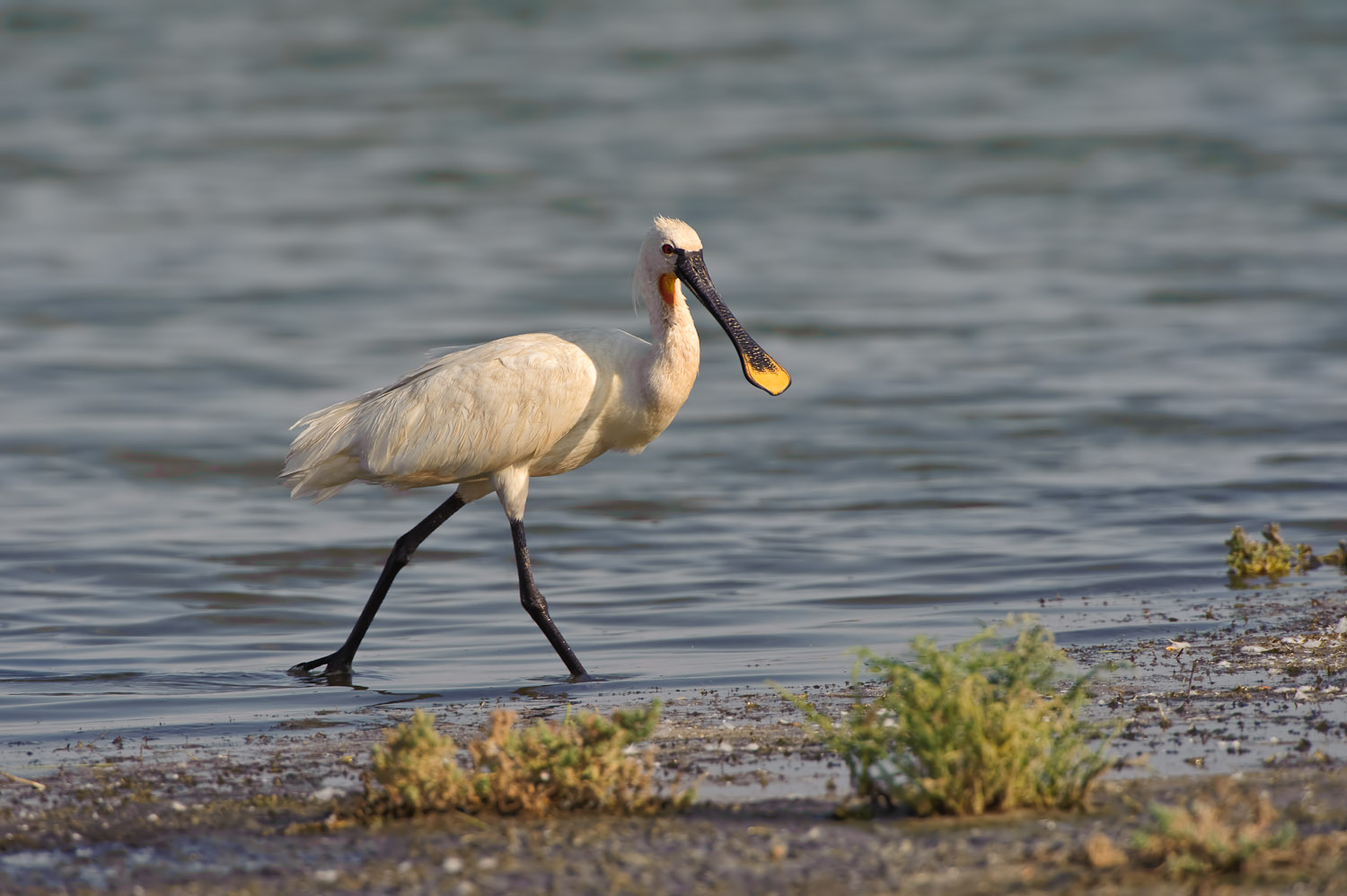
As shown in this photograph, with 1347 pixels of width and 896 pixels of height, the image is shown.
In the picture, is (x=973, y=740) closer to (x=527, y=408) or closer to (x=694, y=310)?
(x=527, y=408)

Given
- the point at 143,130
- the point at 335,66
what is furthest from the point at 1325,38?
the point at 143,130

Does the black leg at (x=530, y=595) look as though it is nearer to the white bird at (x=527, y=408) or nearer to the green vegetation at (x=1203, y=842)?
the white bird at (x=527, y=408)

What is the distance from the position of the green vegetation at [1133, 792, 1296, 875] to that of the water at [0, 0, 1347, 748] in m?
3.47

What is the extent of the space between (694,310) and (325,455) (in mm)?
12175

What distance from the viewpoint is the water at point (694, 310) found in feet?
31.5

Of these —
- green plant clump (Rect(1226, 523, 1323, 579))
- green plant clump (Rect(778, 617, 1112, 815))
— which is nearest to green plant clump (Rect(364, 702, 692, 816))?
green plant clump (Rect(778, 617, 1112, 815))

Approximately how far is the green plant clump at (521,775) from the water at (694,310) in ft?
7.67

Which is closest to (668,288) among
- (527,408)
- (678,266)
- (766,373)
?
(678,266)

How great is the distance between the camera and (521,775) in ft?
16.5

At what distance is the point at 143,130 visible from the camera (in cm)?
2986

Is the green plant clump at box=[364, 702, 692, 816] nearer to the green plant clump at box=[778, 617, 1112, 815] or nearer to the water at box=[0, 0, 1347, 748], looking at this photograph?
the green plant clump at box=[778, 617, 1112, 815]

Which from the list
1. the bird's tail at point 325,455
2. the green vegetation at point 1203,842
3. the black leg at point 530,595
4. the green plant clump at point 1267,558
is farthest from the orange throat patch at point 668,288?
the green vegetation at point 1203,842

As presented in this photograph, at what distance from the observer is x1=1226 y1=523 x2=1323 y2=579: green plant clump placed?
9.55 metres

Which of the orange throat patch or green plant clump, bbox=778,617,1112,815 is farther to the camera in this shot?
the orange throat patch
